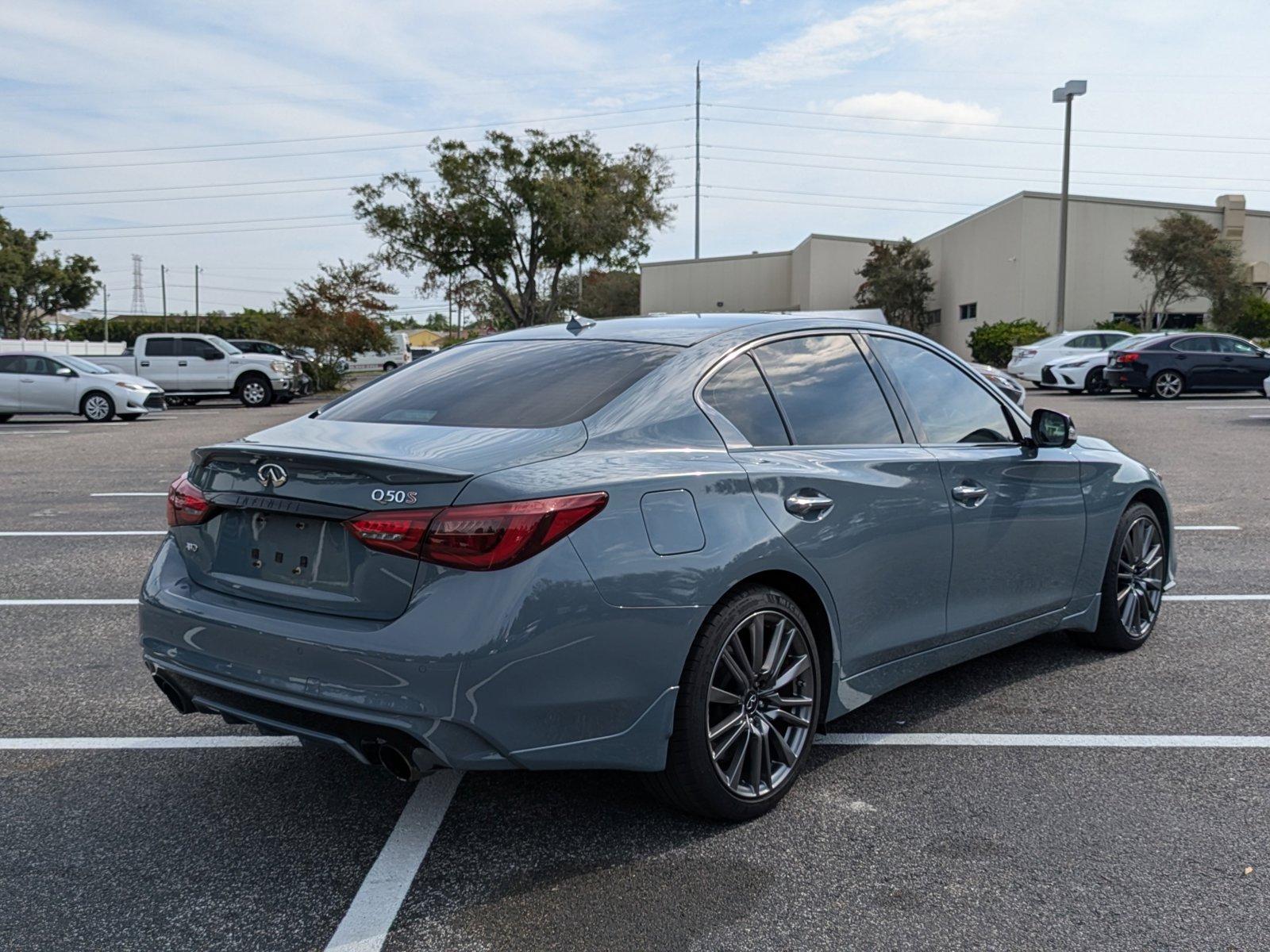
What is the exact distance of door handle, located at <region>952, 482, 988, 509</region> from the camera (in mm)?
4469

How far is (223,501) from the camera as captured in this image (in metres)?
3.59

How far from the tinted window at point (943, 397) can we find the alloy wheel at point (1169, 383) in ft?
73.8

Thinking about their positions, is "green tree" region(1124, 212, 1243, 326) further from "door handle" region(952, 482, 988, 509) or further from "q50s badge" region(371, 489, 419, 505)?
"q50s badge" region(371, 489, 419, 505)

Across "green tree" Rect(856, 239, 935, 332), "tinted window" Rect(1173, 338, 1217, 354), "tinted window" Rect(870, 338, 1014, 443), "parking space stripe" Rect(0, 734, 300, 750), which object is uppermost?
"green tree" Rect(856, 239, 935, 332)

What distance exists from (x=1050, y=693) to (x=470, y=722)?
2877 millimetres

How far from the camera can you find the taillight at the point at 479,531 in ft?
10.2

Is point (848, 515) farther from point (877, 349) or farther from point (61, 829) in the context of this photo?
point (61, 829)

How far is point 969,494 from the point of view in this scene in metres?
4.52

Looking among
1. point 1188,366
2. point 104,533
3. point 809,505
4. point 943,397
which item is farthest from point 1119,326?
point 809,505

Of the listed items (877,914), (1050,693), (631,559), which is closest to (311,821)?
(631,559)

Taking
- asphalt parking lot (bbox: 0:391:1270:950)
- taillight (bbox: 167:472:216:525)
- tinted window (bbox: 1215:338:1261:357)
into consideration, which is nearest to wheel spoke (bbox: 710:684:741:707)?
asphalt parking lot (bbox: 0:391:1270:950)

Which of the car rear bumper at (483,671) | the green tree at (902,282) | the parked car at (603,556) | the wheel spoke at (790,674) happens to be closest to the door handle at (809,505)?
the parked car at (603,556)

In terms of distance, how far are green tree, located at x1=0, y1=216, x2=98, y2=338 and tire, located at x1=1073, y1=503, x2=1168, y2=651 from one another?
238ft

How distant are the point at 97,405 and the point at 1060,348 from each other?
22175 mm
